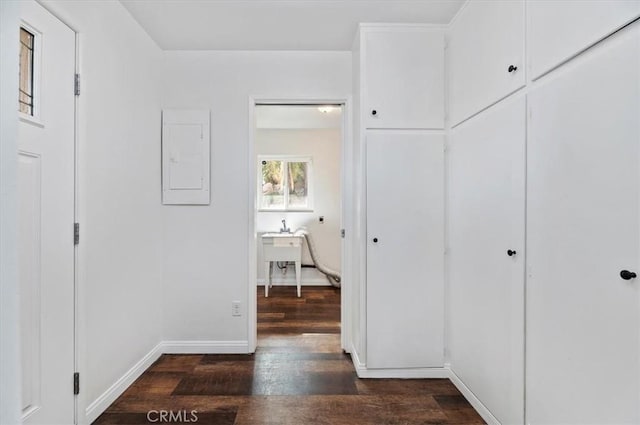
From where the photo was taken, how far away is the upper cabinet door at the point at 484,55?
5.21ft

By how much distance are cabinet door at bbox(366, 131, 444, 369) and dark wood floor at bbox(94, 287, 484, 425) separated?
0.23m

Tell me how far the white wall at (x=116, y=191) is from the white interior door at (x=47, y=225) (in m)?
0.09

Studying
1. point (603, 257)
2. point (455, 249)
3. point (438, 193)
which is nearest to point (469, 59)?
point (438, 193)

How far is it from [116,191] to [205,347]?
1399 millimetres

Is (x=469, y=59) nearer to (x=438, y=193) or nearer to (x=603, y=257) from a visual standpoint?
(x=438, y=193)

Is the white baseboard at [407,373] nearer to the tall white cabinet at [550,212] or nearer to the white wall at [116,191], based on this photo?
the tall white cabinet at [550,212]

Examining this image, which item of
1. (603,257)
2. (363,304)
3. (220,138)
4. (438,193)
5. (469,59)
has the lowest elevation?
(363,304)

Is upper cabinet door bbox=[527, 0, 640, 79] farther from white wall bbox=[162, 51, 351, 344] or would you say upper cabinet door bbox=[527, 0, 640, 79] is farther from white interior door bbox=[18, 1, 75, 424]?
white interior door bbox=[18, 1, 75, 424]

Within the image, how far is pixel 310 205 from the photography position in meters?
5.21

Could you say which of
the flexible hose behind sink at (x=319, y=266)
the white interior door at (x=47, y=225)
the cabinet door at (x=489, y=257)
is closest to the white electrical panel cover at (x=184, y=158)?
the white interior door at (x=47, y=225)

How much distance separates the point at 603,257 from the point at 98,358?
7.86 feet

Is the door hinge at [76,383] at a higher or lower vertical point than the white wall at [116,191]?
lower

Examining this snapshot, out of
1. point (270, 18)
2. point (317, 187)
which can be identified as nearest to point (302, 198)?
point (317, 187)

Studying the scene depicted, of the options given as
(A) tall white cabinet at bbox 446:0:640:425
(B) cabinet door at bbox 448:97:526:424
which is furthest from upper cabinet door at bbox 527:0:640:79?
(B) cabinet door at bbox 448:97:526:424
